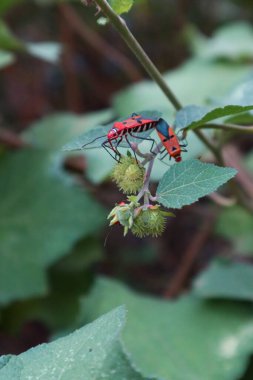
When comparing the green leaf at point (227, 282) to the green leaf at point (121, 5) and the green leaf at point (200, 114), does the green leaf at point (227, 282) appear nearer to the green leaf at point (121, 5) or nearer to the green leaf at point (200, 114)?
the green leaf at point (200, 114)

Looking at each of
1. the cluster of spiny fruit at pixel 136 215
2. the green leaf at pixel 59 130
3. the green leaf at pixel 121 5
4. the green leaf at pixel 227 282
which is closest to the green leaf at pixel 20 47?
the green leaf at pixel 59 130

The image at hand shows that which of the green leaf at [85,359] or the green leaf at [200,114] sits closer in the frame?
the green leaf at [85,359]

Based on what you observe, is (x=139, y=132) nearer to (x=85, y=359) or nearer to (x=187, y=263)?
(x=85, y=359)

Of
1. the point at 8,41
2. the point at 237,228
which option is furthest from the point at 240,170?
the point at 8,41


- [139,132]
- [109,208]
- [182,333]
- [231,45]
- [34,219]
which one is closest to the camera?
[139,132]

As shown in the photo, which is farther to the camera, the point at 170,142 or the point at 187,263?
the point at 187,263

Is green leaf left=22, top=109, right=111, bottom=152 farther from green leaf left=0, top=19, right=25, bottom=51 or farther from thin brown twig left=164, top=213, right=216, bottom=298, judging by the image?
thin brown twig left=164, top=213, right=216, bottom=298
